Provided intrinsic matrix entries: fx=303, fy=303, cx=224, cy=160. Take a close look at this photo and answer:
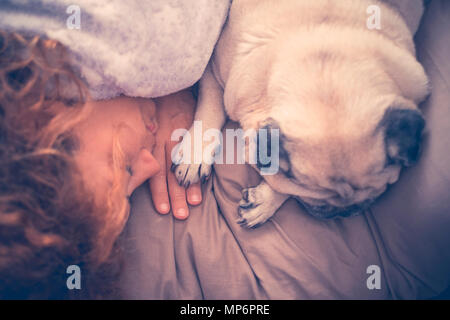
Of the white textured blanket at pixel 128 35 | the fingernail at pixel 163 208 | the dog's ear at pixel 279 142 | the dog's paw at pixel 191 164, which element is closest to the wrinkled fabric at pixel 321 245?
the fingernail at pixel 163 208

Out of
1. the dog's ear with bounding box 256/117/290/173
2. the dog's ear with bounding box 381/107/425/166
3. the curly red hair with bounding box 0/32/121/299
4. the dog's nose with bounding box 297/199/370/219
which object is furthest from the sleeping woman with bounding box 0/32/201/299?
the dog's ear with bounding box 381/107/425/166

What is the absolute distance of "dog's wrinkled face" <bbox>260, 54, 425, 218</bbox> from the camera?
0.91 m

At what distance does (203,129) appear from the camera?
130 cm

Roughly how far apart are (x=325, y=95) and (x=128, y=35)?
651mm

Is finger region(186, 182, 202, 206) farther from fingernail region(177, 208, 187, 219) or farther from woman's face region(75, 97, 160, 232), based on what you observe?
woman's face region(75, 97, 160, 232)

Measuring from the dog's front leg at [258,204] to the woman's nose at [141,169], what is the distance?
0.36 meters

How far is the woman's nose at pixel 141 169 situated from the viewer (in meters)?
1.09

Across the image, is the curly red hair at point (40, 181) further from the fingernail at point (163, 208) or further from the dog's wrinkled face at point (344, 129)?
the dog's wrinkled face at point (344, 129)

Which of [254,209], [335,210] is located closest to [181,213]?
[254,209]

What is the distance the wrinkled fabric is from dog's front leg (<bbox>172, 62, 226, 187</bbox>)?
0.49ft

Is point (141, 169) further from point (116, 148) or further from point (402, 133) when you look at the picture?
point (402, 133)
